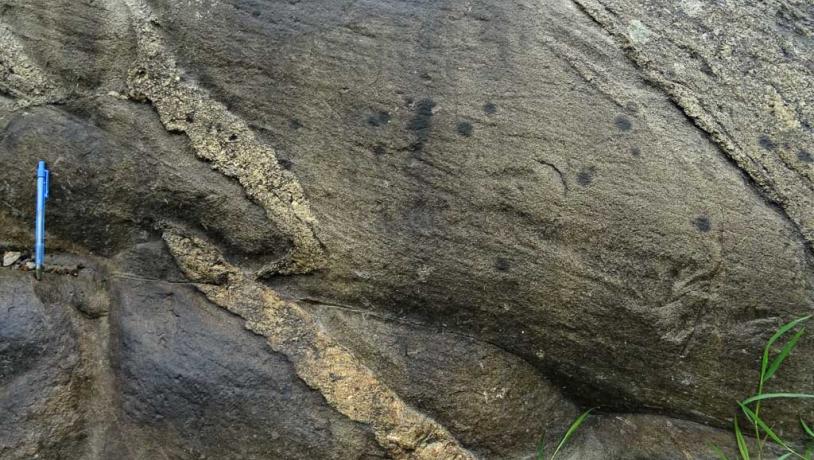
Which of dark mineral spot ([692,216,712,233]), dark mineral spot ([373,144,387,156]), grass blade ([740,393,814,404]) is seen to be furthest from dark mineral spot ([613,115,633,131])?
grass blade ([740,393,814,404])

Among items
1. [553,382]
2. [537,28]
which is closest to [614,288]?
[553,382]

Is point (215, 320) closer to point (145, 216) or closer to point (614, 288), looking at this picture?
point (145, 216)

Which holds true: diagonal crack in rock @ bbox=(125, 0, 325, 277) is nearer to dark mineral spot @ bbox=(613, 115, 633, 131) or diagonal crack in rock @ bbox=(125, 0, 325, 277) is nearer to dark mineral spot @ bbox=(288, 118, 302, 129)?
dark mineral spot @ bbox=(288, 118, 302, 129)

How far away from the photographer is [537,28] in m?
1.45

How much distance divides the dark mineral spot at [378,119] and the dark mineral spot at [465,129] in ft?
0.43

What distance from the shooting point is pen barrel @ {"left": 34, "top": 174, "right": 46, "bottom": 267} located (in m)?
1.39

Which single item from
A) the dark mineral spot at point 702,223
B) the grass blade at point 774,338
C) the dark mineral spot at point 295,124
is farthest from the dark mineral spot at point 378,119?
the grass blade at point 774,338

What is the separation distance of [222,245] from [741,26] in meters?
1.06

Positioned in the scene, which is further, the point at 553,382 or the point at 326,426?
the point at 553,382

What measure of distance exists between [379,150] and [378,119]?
6cm

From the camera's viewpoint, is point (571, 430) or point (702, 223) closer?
point (702, 223)

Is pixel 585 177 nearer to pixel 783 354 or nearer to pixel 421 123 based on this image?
pixel 421 123

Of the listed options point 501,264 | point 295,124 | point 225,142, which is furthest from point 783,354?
point 225,142

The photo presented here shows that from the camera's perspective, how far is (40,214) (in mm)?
1400
